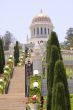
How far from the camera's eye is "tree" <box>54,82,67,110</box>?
43.3 feet

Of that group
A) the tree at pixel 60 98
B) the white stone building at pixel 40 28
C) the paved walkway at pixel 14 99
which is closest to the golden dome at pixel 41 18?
the white stone building at pixel 40 28

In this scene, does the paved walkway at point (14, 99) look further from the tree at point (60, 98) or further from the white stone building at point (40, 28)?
the white stone building at point (40, 28)

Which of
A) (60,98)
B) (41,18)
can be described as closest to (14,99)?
(60,98)

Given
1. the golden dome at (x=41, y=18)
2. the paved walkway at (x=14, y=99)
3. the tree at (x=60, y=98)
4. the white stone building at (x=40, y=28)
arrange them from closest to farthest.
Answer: the tree at (x=60, y=98) → the paved walkway at (x=14, y=99) → the white stone building at (x=40, y=28) → the golden dome at (x=41, y=18)

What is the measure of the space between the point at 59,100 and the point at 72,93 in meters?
7.66

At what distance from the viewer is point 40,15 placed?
4112 inches

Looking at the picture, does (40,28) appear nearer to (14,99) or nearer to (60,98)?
(14,99)

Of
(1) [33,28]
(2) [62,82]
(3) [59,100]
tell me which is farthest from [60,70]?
(1) [33,28]

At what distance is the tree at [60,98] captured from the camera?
43.3ft

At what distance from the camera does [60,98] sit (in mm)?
13289

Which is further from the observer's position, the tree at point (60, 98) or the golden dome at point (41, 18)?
the golden dome at point (41, 18)

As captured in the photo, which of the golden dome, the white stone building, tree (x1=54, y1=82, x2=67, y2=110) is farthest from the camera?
the golden dome

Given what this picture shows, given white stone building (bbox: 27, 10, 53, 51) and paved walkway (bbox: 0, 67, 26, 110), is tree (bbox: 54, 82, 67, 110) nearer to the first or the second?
paved walkway (bbox: 0, 67, 26, 110)

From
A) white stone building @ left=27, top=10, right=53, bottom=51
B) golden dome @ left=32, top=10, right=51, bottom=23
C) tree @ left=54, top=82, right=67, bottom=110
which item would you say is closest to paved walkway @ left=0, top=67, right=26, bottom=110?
tree @ left=54, top=82, right=67, bottom=110
